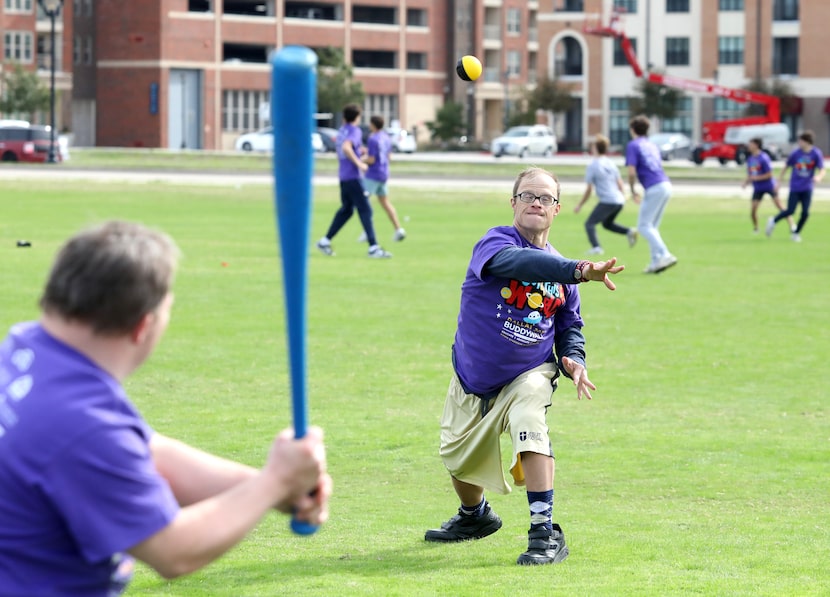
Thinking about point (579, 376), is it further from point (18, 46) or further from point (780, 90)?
point (18, 46)

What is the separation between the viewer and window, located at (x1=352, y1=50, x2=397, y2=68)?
112 m

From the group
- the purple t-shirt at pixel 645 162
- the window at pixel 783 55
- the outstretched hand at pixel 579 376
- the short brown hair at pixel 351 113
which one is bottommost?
the outstretched hand at pixel 579 376

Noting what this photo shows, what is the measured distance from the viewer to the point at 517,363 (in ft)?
23.0

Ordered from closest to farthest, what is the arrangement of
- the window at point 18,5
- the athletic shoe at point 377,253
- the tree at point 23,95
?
the athletic shoe at point 377,253 < the tree at point 23,95 < the window at point 18,5

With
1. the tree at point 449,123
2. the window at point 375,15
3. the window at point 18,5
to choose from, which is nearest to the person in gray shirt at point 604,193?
the tree at point 449,123

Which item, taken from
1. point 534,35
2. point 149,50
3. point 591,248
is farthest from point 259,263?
point 534,35

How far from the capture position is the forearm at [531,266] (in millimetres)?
6086

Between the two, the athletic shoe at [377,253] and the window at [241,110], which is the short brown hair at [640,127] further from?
the window at [241,110]

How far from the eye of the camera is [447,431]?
7254 mm

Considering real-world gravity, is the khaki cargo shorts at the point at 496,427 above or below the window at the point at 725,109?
below

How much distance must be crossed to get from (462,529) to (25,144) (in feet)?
189

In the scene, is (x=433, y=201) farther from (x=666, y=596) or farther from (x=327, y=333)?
(x=666, y=596)

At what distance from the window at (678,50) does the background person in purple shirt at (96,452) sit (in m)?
98.4

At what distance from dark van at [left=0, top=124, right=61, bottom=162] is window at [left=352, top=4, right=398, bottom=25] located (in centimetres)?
5122
